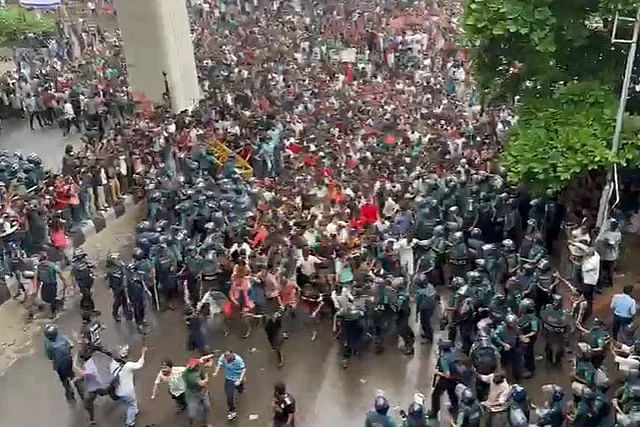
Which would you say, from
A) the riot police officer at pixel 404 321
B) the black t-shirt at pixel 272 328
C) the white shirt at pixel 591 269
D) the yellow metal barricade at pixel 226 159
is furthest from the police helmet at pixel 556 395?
the yellow metal barricade at pixel 226 159

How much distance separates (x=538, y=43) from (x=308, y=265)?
17.8 feet

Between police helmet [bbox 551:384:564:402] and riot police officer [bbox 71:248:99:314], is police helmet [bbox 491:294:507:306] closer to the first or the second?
police helmet [bbox 551:384:564:402]

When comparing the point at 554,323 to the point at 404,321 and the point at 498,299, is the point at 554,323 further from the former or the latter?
the point at 404,321

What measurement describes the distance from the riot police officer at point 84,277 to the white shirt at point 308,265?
3659 mm

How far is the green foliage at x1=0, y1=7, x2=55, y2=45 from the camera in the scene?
3425cm

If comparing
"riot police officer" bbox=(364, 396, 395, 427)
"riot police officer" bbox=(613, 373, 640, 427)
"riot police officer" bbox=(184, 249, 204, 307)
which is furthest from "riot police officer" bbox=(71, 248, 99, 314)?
"riot police officer" bbox=(613, 373, 640, 427)

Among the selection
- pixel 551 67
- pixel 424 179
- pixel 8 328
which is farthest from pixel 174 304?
pixel 551 67

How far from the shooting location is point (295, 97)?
2406 centimetres

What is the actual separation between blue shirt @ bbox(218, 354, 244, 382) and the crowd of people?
3 cm

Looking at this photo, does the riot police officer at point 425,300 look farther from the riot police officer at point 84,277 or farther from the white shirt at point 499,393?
the riot police officer at point 84,277

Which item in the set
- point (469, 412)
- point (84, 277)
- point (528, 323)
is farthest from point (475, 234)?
point (84, 277)

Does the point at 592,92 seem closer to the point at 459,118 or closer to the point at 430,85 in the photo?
the point at 459,118

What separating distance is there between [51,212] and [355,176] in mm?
6566

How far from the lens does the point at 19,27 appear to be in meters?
34.2
